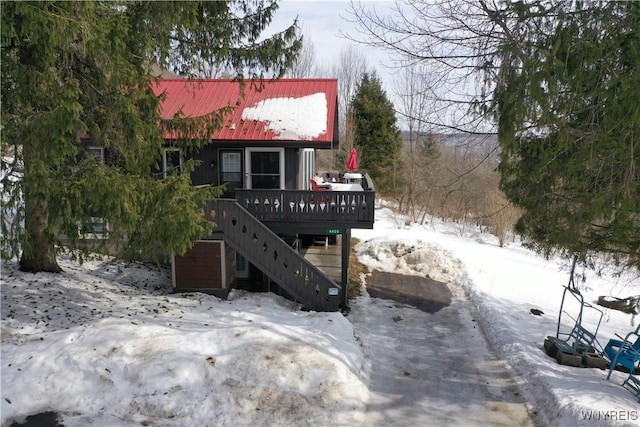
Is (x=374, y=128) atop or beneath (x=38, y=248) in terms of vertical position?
atop

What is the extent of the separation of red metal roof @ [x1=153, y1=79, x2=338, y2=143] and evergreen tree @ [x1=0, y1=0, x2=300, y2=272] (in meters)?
2.67

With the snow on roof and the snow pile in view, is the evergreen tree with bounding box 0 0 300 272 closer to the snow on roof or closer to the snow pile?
the snow on roof

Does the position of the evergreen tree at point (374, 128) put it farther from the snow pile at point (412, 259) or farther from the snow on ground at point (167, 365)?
the snow on ground at point (167, 365)

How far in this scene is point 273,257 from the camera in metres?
11.3

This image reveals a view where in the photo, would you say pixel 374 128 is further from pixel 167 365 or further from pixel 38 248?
pixel 167 365

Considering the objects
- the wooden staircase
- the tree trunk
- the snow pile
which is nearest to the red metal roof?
the wooden staircase

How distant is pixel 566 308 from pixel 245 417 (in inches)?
464

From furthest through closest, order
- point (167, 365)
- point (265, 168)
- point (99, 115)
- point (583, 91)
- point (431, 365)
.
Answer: point (265, 168) < point (431, 365) < point (99, 115) < point (167, 365) < point (583, 91)

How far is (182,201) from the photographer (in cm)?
801

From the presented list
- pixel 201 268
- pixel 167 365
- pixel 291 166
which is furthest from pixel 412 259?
pixel 167 365

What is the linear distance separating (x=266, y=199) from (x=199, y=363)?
547 centimetres

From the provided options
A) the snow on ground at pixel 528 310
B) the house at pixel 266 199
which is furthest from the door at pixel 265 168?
the snow on ground at pixel 528 310

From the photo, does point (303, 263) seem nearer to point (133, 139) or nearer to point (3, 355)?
point (133, 139)

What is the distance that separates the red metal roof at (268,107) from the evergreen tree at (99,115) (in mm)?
2674
